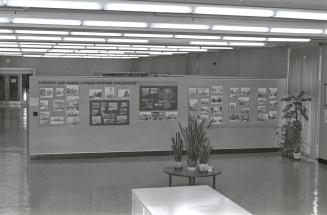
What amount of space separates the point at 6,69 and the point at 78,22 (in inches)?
816

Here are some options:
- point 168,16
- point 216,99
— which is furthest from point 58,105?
point 168,16

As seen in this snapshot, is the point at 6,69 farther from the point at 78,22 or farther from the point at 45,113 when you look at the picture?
→ the point at 78,22

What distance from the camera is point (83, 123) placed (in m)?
11.4

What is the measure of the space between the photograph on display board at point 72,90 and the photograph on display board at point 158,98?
168 cm

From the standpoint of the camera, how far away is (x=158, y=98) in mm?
11836

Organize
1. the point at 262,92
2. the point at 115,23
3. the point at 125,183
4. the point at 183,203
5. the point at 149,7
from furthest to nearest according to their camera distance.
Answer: the point at 262,92
the point at 125,183
the point at 115,23
the point at 149,7
the point at 183,203

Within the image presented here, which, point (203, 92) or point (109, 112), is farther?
point (203, 92)

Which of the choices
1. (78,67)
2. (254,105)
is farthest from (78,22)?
(78,67)

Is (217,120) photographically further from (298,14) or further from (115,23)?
(298,14)

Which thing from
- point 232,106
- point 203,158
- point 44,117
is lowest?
point 203,158

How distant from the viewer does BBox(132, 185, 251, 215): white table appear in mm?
3701

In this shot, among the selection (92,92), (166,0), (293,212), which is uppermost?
(166,0)

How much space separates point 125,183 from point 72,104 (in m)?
3.54

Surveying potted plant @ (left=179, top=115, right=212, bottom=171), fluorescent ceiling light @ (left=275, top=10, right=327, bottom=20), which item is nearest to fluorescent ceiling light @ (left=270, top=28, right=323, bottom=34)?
fluorescent ceiling light @ (left=275, top=10, right=327, bottom=20)
